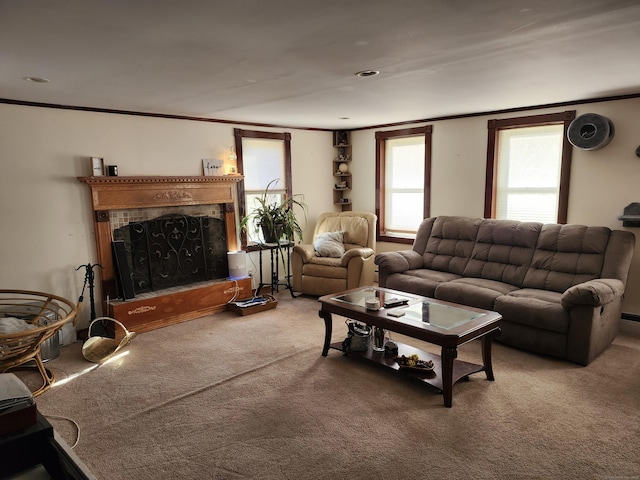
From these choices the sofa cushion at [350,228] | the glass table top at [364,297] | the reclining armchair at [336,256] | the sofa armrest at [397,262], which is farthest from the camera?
the sofa cushion at [350,228]

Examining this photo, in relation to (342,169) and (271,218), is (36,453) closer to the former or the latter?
(271,218)

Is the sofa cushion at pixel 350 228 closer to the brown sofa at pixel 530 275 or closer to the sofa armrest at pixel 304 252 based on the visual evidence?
the sofa armrest at pixel 304 252

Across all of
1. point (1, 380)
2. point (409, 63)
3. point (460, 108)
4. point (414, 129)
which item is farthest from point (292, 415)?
point (414, 129)

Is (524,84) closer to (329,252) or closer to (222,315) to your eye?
(329,252)

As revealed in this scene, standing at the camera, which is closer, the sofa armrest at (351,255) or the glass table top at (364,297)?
the glass table top at (364,297)

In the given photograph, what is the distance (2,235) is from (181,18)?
9.77ft

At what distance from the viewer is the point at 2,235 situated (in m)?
3.70

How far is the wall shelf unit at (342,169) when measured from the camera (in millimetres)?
6391

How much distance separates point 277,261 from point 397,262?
159cm

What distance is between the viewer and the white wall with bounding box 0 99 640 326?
376cm

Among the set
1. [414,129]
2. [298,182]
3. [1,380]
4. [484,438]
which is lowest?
[484,438]

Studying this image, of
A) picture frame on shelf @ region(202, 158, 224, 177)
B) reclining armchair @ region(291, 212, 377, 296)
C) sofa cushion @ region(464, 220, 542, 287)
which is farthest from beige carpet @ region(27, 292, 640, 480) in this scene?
picture frame on shelf @ region(202, 158, 224, 177)

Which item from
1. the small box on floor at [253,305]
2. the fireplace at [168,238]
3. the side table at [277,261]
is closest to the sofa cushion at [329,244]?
the side table at [277,261]

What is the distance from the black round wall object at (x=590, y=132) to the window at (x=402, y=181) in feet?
5.63
